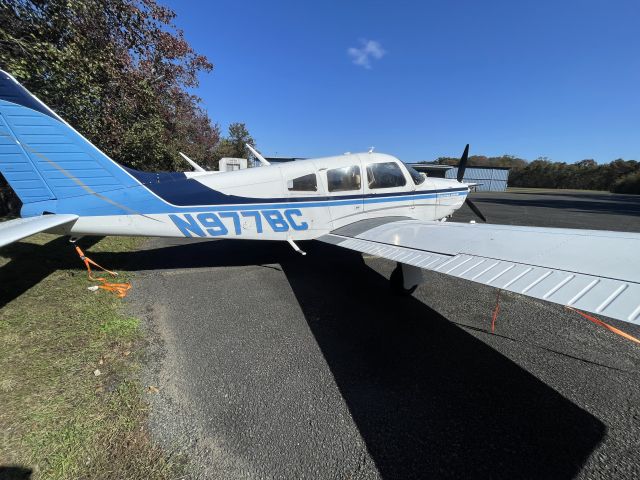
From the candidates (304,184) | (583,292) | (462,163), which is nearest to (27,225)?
(304,184)

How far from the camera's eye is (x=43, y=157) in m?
4.17

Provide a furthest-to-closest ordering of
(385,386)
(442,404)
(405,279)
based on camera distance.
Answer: (405,279) → (385,386) → (442,404)

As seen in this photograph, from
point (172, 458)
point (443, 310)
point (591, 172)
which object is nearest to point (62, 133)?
point (172, 458)

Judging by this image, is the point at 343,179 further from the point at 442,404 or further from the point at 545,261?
the point at 442,404

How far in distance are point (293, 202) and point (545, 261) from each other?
386 centimetres

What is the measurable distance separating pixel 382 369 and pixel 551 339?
227 cm

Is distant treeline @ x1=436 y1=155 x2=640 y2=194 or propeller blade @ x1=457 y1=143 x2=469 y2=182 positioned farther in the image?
distant treeline @ x1=436 y1=155 x2=640 y2=194

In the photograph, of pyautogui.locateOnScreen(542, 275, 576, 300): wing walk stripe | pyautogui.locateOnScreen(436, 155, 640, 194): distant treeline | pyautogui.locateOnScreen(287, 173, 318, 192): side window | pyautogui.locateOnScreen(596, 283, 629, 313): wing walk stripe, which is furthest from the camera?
pyautogui.locateOnScreen(436, 155, 640, 194): distant treeline

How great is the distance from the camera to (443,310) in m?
4.17

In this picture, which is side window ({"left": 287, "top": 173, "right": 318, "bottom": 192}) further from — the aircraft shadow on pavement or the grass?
the grass

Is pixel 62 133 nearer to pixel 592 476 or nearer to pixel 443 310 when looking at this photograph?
pixel 443 310

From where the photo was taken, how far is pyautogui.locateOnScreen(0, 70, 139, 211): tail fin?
156 inches

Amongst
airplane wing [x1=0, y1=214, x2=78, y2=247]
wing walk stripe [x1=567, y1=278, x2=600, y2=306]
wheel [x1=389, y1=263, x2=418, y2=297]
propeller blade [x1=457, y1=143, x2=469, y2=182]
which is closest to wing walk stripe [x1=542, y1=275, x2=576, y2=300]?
wing walk stripe [x1=567, y1=278, x2=600, y2=306]

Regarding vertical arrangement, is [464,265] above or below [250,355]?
above
